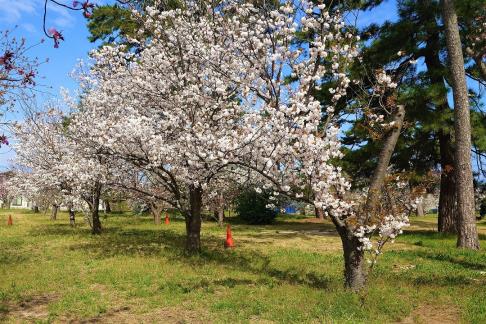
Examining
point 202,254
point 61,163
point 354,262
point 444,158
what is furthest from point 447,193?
point 61,163

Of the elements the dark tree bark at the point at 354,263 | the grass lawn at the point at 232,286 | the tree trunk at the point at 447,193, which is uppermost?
the tree trunk at the point at 447,193

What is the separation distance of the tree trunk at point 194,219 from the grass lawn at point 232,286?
0.43m

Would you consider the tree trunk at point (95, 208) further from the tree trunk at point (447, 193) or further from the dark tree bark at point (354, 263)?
the tree trunk at point (447, 193)

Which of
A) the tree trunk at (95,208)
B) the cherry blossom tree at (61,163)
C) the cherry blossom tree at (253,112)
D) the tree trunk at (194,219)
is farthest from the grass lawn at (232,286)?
the tree trunk at (95,208)

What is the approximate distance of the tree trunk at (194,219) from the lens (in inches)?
536

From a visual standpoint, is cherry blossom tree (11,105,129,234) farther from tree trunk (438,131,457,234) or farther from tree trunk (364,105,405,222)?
tree trunk (438,131,457,234)

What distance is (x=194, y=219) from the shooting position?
13.8m

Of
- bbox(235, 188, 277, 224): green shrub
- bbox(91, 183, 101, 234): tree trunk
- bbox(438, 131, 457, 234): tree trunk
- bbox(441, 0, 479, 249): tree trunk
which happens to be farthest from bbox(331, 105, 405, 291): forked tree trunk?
bbox(235, 188, 277, 224): green shrub

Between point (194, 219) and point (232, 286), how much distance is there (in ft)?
15.1

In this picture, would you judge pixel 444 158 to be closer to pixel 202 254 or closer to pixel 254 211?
pixel 202 254

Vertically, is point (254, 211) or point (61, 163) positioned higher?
point (61, 163)

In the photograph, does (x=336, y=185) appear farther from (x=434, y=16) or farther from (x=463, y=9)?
(x=434, y=16)

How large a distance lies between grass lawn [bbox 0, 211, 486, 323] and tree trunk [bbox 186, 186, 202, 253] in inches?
16.8

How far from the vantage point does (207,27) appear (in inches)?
482
